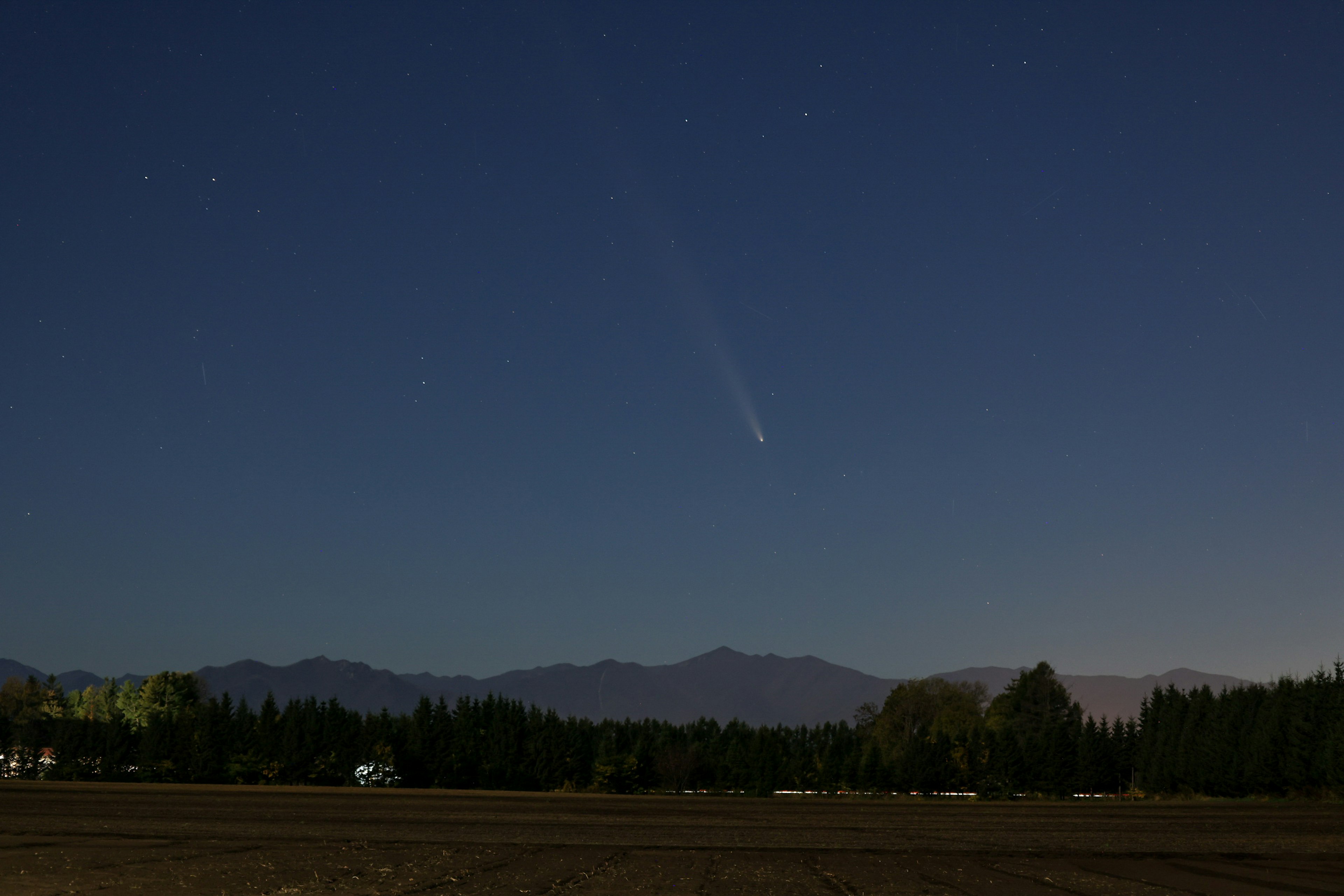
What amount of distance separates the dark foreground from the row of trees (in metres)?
41.5

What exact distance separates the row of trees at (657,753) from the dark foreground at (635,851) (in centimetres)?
4148

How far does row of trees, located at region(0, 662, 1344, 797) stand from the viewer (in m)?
95.3

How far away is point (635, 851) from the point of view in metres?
30.7

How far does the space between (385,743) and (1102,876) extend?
312 feet

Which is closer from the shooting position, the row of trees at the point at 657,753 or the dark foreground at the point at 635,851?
the dark foreground at the point at 635,851

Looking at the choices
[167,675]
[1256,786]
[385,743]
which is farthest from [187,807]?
[167,675]

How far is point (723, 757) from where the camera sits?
136m

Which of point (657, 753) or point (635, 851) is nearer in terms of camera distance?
point (635, 851)

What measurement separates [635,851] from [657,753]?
103 metres

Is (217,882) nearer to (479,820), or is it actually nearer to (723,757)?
(479,820)

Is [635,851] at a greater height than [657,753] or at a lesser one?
greater

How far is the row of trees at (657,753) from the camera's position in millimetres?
95312

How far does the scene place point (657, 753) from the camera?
13025 centimetres

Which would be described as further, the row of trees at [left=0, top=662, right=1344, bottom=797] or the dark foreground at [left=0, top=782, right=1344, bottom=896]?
the row of trees at [left=0, top=662, right=1344, bottom=797]
